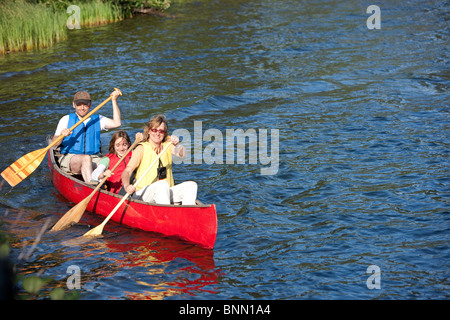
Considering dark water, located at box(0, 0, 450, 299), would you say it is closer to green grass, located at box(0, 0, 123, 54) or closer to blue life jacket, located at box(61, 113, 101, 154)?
green grass, located at box(0, 0, 123, 54)

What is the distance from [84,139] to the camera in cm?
848

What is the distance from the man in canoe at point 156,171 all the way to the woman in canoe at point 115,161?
1.95 ft

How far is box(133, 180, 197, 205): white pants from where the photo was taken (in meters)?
6.82

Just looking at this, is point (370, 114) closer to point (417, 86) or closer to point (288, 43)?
point (417, 86)

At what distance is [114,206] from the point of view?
287 inches

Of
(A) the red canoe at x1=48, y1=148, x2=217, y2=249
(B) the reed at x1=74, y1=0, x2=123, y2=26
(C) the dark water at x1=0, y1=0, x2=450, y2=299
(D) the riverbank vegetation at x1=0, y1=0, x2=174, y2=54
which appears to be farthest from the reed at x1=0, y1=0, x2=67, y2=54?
(A) the red canoe at x1=48, y1=148, x2=217, y2=249

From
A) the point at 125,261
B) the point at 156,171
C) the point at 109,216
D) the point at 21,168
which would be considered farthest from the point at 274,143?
the point at 125,261

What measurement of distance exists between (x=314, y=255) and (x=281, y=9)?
1917 centimetres

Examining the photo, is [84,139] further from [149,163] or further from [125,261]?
[125,261]

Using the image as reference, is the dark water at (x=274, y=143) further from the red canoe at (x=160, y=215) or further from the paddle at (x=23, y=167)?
the paddle at (x=23, y=167)

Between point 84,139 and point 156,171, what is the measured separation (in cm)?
198

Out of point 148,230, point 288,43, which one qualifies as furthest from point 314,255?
point 288,43

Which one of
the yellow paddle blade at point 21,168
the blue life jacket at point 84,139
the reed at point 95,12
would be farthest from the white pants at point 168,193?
the reed at point 95,12

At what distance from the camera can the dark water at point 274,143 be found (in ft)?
19.7
